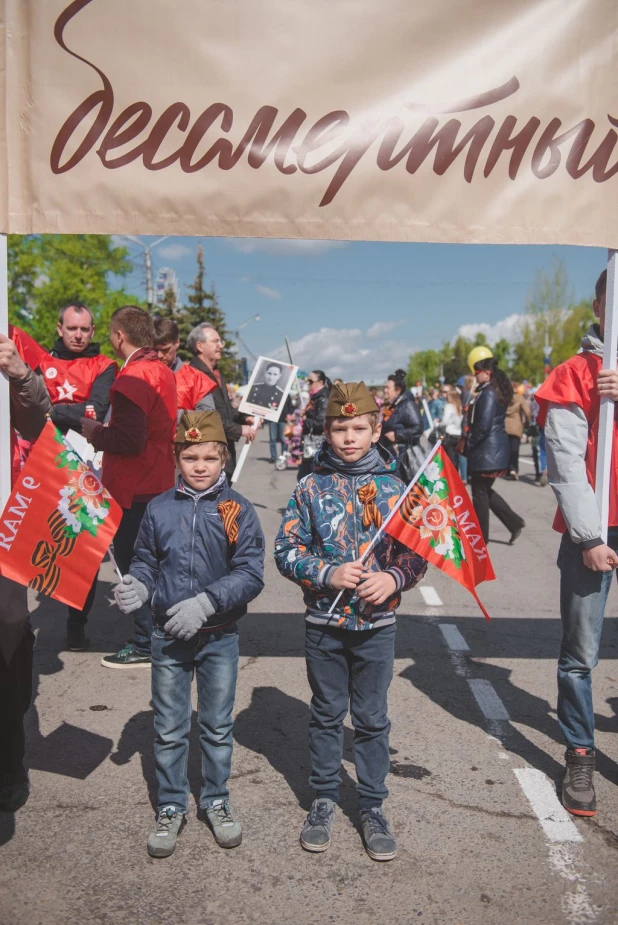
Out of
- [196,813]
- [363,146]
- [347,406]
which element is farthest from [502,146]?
[196,813]

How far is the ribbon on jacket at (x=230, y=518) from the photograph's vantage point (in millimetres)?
3246

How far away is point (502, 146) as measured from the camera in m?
3.43

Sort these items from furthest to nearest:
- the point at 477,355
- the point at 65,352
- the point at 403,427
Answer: the point at 403,427, the point at 477,355, the point at 65,352

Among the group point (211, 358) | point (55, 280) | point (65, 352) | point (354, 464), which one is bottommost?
point (354, 464)

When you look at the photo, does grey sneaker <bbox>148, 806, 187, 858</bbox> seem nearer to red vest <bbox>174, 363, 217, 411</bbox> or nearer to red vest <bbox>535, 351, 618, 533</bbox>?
red vest <bbox>535, 351, 618, 533</bbox>

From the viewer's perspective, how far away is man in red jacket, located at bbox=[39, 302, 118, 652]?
17.3 ft

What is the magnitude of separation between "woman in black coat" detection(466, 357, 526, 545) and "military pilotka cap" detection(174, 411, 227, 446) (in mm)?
5754

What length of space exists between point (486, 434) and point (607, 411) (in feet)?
17.9

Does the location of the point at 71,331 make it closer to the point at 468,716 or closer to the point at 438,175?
the point at 438,175

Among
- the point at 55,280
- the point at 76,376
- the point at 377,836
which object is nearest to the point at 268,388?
the point at 76,376

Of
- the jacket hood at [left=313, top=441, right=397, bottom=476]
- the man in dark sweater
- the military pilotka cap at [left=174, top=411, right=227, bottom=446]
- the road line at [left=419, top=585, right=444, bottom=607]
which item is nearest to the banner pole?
the military pilotka cap at [left=174, top=411, right=227, bottom=446]

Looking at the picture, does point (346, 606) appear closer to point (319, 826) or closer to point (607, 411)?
point (319, 826)

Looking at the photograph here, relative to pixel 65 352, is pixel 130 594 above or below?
below

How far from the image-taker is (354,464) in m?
3.27
